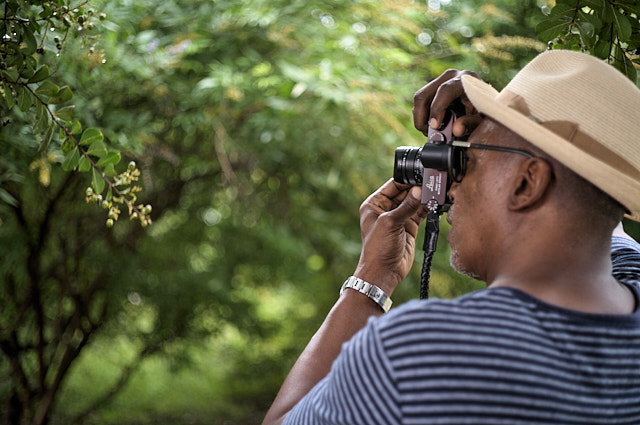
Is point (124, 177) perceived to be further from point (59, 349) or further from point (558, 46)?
point (59, 349)

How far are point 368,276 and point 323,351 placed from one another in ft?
0.59

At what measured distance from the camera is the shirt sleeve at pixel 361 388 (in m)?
0.88

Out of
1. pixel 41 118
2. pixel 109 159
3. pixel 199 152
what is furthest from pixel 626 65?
pixel 199 152

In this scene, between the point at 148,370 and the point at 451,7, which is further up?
the point at 451,7

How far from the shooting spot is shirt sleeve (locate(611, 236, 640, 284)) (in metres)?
1.29

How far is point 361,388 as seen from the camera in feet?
2.97

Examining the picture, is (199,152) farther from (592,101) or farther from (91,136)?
(592,101)

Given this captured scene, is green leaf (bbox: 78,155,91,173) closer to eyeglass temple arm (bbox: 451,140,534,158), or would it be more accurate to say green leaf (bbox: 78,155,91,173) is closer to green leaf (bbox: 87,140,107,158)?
green leaf (bbox: 87,140,107,158)

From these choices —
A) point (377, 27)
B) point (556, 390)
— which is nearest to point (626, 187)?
point (556, 390)

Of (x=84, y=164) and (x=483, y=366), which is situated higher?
(x=483, y=366)

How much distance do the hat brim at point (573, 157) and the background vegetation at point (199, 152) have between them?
0.53 m

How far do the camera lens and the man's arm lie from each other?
1.0 inches

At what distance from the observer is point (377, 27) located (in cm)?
271

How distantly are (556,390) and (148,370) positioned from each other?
16.9 feet
